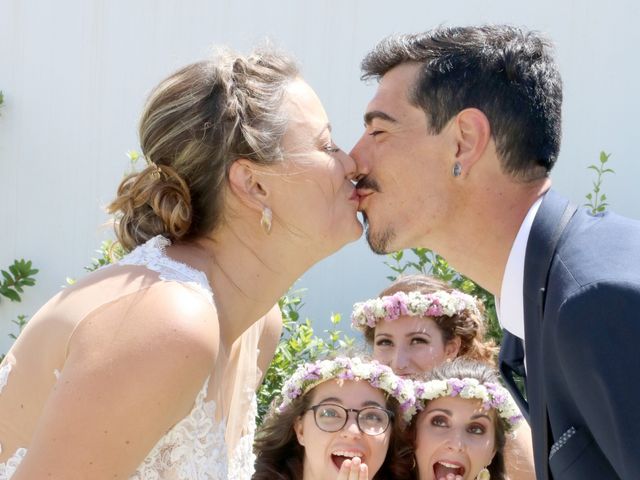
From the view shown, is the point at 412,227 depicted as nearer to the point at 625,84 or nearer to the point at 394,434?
the point at 394,434

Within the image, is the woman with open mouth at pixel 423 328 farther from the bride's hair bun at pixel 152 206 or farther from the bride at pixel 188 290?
the bride's hair bun at pixel 152 206

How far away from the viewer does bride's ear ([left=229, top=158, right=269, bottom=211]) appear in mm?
3451

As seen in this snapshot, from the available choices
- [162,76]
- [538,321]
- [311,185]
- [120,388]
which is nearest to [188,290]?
[120,388]

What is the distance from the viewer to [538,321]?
266 cm

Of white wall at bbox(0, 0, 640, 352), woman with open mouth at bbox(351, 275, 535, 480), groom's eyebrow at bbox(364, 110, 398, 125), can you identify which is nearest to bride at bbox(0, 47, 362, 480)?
groom's eyebrow at bbox(364, 110, 398, 125)

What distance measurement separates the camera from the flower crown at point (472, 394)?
4363 millimetres

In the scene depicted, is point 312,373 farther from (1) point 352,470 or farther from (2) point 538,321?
(2) point 538,321

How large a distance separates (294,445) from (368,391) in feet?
1.31

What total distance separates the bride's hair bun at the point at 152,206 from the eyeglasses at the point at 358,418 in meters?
1.17

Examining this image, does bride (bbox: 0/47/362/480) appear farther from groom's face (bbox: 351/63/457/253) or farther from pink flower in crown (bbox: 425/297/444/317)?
pink flower in crown (bbox: 425/297/444/317)

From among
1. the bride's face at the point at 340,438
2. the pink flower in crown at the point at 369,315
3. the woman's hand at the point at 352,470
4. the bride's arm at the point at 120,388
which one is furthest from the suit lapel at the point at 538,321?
the pink flower in crown at the point at 369,315

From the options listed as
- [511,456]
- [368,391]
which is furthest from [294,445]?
[511,456]

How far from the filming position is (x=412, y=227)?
3.63m

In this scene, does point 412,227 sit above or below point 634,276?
below
